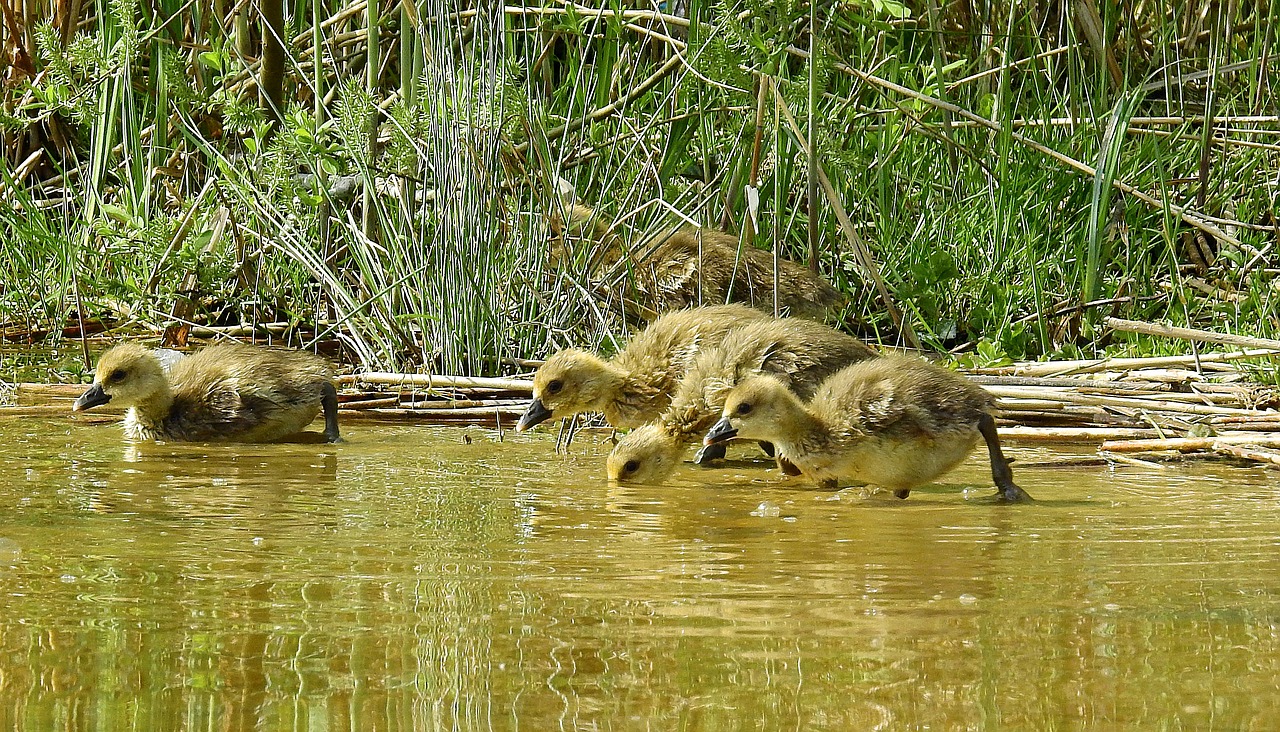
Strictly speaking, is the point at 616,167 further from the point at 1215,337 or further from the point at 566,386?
the point at 1215,337

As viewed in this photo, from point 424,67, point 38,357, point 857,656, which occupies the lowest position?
point 38,357

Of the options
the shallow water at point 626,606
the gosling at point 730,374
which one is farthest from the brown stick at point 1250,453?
the gosling at point 730,374

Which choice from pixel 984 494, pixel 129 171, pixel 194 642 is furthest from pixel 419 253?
pixel 194 642

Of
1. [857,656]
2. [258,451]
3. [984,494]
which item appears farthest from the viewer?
[258,451]

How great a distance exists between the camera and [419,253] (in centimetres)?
577

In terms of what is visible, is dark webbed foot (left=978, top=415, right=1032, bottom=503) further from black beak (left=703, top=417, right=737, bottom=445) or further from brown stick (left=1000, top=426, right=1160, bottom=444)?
brown stick (left=1000, top=426, right=1160, bottom=444)

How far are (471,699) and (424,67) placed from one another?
4.33 meters

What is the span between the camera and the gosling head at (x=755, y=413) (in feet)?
12.7

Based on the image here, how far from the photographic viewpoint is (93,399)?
194 inches

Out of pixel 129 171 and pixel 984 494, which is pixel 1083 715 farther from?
pixel 129 171

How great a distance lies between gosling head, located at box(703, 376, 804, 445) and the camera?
3870mm

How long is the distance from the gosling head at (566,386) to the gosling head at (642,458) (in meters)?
0.42

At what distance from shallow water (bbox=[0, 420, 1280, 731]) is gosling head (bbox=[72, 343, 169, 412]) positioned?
97 cm

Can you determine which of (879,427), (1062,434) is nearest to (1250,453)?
(1062,434)
